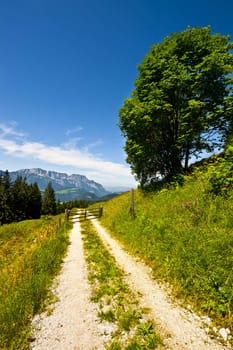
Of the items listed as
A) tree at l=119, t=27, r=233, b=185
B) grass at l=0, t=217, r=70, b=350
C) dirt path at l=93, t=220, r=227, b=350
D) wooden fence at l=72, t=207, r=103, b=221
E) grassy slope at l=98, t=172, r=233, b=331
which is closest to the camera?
dirt path at l=93, t=220, r=227, b=350

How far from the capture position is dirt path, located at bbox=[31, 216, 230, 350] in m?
4.09

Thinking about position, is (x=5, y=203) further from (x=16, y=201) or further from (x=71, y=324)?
(x=71, y=324)

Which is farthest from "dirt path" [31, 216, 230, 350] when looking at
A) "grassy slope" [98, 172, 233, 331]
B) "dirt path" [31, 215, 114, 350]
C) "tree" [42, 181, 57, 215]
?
"tree" [42, 181, 57, 215]

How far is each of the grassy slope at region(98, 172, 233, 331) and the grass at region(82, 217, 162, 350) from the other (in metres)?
1.61

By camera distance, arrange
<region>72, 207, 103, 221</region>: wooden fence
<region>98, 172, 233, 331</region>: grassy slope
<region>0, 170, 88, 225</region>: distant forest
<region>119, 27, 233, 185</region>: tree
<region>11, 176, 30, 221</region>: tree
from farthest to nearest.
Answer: <region>11, 176, 30, 221</region>: tree
<region>0, 170, 88, 225</region>: distant forest
<region>72, 207, 103, 221</region>: wooden fence
<region>119, 27, 233, 185</region>: tree
<region>98, 172, 233, 331</region>: grassy slope

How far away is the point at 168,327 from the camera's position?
15.0 ft

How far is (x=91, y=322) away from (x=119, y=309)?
34.4 inches

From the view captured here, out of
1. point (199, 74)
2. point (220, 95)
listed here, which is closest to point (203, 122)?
point (220, 95)

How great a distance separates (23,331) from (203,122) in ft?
51.5

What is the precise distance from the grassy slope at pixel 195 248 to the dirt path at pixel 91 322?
2.16 feet

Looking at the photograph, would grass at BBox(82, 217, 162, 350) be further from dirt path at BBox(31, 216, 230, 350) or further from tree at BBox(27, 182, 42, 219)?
tree at BBox(27, 182, 42, 219)

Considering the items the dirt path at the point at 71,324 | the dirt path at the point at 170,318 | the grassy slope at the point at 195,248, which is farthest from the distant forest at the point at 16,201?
the dirt path at the point at 170,318

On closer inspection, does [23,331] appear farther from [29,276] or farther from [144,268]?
[144,268]

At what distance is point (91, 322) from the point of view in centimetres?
484
